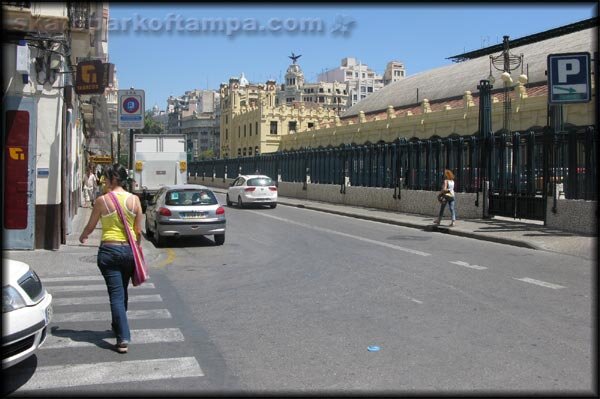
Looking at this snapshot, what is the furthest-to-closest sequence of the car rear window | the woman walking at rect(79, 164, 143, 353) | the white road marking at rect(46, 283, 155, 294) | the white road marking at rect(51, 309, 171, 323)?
the car rear window → the white road marking at rect(46, 283, 155, 294) → the white road marking at rect(51, 309, 171, 323) → the woman walking at rect(79, 164, 143, 353)

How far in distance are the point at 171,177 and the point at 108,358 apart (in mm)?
20589

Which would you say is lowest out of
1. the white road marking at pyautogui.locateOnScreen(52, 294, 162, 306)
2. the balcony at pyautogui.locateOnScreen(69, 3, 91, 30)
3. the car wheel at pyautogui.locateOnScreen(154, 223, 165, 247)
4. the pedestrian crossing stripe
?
the white road marking at pyautogui.locateOnScreen(52, 294, 162, 306)

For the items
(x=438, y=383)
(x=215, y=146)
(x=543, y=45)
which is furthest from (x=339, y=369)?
(x=215, y=146)

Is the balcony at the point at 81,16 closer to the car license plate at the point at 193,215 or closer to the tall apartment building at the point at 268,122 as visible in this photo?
the car license plate at the point at 193,215

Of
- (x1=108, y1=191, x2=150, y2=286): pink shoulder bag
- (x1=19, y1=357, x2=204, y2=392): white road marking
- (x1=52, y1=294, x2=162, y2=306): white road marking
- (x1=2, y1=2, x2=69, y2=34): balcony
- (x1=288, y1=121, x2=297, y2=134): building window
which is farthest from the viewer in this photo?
(x1=288, y1=121, x2=297, y2=134): building window

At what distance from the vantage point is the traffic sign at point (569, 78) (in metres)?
15.4

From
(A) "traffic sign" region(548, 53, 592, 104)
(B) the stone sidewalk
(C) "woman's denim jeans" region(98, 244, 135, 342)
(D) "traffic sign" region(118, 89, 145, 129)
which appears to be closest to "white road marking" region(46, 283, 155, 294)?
(C) "woman's denim jeans" region(98, 244, 135, 342)

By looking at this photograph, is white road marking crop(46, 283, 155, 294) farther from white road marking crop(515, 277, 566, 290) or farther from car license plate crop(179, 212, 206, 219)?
white road marking crop(515, 277, 566, 290)

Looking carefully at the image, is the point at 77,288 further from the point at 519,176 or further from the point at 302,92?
the point at 302,92

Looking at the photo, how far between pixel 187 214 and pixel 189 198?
1.58 feet

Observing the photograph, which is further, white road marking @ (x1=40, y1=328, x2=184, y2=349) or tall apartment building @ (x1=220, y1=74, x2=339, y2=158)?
tall apartment building @ (x1=220, y1=74, x2=339, y2=158)

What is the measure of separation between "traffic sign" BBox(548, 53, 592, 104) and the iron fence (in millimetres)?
945

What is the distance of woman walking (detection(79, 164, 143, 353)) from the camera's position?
241 inches

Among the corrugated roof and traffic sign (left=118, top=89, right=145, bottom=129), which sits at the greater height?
the corrugated roof
